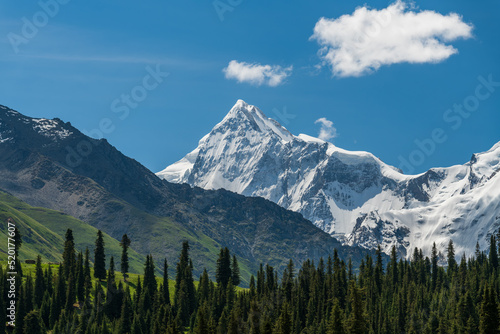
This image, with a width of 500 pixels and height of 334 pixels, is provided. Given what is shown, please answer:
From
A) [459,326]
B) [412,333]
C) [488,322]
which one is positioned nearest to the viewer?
[488,322]

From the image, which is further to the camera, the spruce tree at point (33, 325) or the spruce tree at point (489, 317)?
the spruce tree at point (33, 325)

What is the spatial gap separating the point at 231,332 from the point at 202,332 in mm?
28650

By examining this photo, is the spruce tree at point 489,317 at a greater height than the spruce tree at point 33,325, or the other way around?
the spruce tree at point 489,317

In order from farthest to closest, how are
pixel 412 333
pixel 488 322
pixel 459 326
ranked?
1. pixel 412 333
2. pixel 459 326
3. pixel 488 322

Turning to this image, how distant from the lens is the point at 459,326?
17788 centimetres

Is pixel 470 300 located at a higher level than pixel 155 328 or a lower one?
higher

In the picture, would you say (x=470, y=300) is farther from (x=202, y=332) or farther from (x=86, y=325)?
(x=86, y=325)

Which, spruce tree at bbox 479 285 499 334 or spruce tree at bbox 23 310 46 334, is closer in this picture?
spruce tree at bbox 479 285 499 334

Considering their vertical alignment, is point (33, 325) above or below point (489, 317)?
below

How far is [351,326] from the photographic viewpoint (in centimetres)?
15062

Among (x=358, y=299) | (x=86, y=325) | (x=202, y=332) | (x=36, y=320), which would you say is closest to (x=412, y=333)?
(x=358, y=299)

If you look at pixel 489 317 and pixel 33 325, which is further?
pixel 33 325

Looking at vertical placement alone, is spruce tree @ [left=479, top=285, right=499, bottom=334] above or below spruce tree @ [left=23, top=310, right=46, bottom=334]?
above

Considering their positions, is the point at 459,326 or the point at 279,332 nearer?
the point at 279,332
